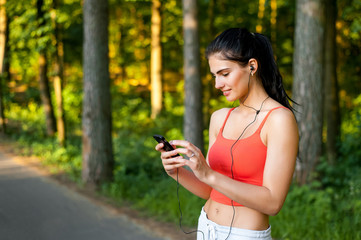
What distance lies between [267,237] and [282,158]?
50cm

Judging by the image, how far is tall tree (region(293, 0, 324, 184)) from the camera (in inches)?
272

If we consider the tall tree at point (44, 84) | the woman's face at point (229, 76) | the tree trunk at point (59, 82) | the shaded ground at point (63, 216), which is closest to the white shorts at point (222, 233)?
the woman's face at point (229, 76)

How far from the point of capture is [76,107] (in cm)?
1791

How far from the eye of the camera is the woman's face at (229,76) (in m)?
1.96

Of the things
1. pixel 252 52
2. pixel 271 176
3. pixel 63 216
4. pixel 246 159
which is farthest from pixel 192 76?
pixel 271 176

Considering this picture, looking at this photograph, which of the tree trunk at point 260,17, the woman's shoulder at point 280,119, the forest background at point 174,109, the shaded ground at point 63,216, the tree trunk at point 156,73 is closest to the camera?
the woman's shoulder at point 280,119

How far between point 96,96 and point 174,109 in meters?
10.1

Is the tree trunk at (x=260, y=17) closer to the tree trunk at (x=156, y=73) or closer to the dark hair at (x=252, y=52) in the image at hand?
the tree trunk at (x=156, y=73)

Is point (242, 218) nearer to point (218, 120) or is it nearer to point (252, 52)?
point (218, 120)

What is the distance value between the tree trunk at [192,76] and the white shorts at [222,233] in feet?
22.1

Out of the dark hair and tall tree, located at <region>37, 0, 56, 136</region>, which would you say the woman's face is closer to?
the dark hair

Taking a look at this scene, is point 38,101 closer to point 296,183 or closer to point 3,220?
point 3,220

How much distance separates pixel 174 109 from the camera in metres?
18.3

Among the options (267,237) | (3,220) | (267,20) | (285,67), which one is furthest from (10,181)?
(285,67)
